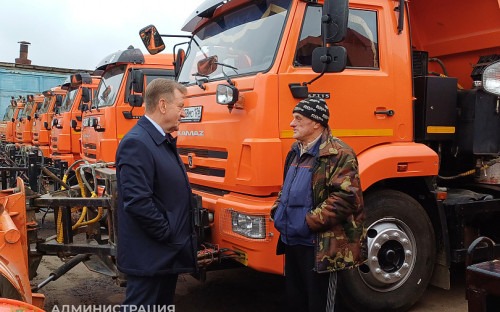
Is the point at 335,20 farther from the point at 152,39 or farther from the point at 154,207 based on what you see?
the point at 152,39

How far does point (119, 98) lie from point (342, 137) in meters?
4.66

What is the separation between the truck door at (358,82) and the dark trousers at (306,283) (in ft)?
3.03

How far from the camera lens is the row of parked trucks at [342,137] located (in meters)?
3.40

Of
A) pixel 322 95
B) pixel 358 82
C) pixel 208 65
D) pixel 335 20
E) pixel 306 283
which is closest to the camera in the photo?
pixel 306 283

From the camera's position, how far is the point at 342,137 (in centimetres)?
366

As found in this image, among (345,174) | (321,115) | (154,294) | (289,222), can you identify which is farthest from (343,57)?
(154,294)

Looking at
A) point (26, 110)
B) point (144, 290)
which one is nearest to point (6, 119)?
point (26, 110)

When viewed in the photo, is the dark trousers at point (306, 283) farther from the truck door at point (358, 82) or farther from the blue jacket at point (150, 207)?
the truck door at point (358, 82)

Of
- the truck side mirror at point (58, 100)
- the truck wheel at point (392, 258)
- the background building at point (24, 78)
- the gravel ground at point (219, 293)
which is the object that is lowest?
the gravel ground at point (219, 293)

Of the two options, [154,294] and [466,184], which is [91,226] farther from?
[466,184]

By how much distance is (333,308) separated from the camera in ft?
9.37

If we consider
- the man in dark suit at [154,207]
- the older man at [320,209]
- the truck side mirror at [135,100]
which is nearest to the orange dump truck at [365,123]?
the older man at [320,209]

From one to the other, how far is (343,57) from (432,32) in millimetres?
1996

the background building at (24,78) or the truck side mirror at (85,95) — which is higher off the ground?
the background building at (24,78)
